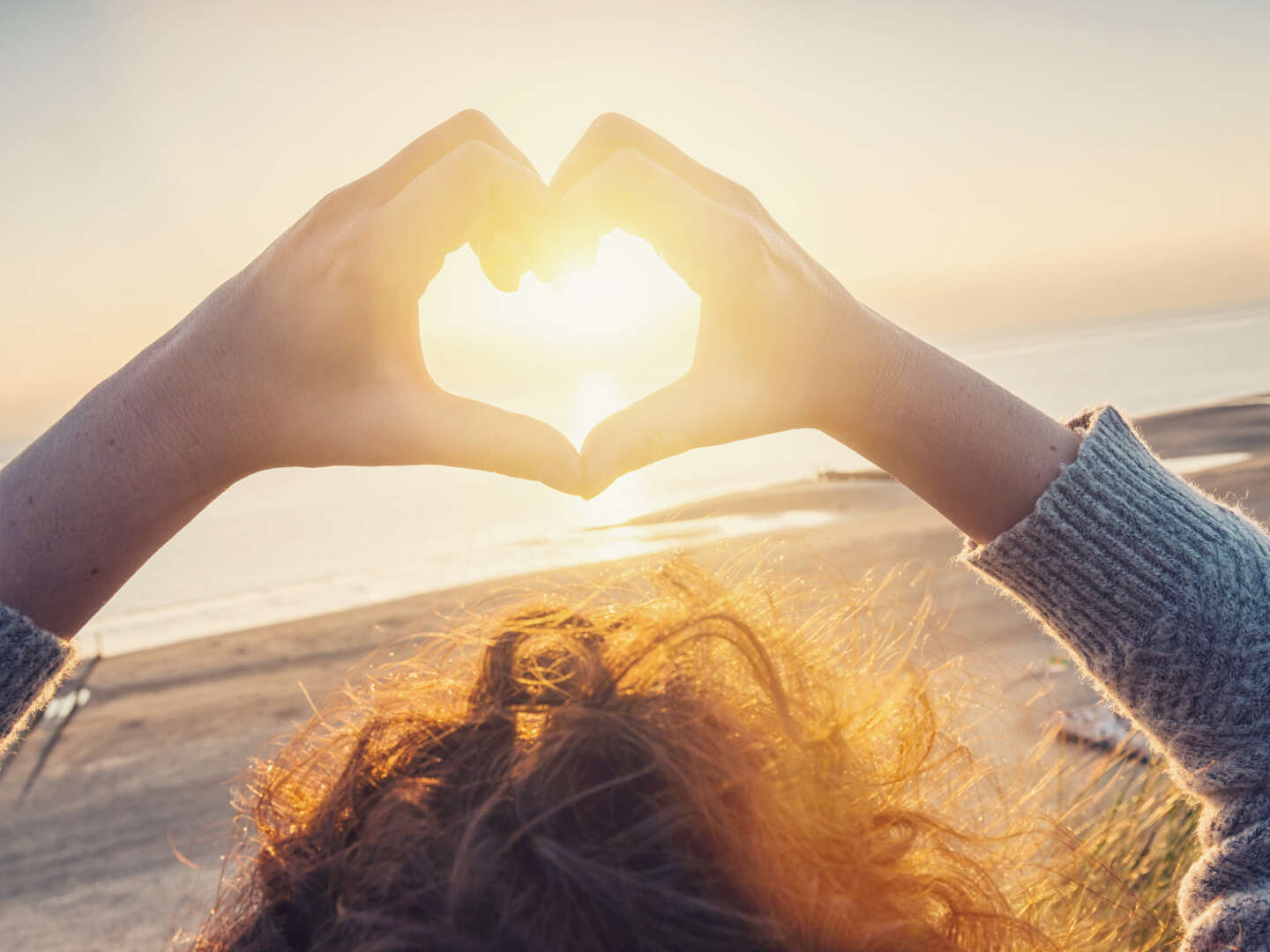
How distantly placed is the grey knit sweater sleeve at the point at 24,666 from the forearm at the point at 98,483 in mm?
37

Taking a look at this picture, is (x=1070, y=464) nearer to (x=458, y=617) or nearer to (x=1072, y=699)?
(x=458, y=617)

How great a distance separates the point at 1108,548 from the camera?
4.55 feet

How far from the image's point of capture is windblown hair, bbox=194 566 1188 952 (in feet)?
2.67

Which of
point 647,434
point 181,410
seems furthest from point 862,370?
point 181,410

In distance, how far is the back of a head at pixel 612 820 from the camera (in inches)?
32.0

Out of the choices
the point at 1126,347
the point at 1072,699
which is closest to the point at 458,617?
the point at 1072,699

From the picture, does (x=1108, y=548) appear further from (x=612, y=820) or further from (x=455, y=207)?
(x=455, y=207)

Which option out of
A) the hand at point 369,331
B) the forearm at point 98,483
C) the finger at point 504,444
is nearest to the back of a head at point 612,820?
the finger at point 504,444

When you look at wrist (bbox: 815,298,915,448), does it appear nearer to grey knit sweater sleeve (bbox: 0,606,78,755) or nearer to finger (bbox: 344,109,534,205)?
finger (bbox: 344,109,534,205)

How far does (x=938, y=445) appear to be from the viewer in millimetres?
1421

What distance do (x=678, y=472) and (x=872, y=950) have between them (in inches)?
821

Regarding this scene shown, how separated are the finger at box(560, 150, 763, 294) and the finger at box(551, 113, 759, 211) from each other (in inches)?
2.9

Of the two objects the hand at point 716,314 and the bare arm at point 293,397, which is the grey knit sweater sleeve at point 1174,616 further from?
the bare arm at point 293,397

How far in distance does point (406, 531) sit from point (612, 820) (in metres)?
17.0
